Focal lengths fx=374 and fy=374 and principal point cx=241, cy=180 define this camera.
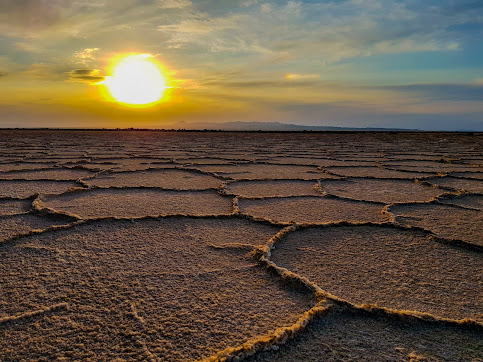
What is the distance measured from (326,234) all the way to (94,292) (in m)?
0.86

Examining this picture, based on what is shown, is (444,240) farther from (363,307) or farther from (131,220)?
(131,220)

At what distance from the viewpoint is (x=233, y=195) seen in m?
A: 2.19

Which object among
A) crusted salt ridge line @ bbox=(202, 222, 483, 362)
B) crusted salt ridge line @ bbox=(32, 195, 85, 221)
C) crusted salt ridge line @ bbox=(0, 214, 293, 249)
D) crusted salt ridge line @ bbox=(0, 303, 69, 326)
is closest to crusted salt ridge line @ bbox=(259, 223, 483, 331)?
crusted salt ridge line @ bbox=(202, 222, 483, 362)

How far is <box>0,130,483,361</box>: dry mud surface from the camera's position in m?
0.77

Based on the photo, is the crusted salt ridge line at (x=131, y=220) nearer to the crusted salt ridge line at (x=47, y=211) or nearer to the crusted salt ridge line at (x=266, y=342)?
the crusted salt ridge line at (x=47, y=211)

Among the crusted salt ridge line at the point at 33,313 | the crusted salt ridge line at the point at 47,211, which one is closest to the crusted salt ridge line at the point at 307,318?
the crusted salt ridge line at the point at 33,313

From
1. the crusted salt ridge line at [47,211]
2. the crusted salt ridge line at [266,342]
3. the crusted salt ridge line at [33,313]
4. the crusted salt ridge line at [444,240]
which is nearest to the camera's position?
the crusted salt ridge line at [266,342]

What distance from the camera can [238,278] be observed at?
41.5 inches

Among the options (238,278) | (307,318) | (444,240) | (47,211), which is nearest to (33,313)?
(238,278)

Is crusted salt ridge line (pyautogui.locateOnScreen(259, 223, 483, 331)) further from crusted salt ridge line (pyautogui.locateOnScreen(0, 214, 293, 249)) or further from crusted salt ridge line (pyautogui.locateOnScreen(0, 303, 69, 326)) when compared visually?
crusted salt ridge line (pyautogui.locateOnScreen(0, 303, 69, 326))

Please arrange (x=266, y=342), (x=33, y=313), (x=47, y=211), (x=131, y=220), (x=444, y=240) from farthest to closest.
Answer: (x=47, y=211)
(x=131, y=220)
(x=444, y=240)
(x=33, y=313)
(x=266, y=342)

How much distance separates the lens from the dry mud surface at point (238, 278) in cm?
77

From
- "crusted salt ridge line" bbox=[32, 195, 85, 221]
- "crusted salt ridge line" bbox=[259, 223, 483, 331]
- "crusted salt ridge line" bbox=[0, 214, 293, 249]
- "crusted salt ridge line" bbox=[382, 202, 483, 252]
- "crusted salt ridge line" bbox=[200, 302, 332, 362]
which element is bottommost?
"crusted salt ridge line" bbox=[200, 302, 332, 362]

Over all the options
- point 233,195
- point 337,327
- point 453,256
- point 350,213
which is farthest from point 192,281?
point 233,195
